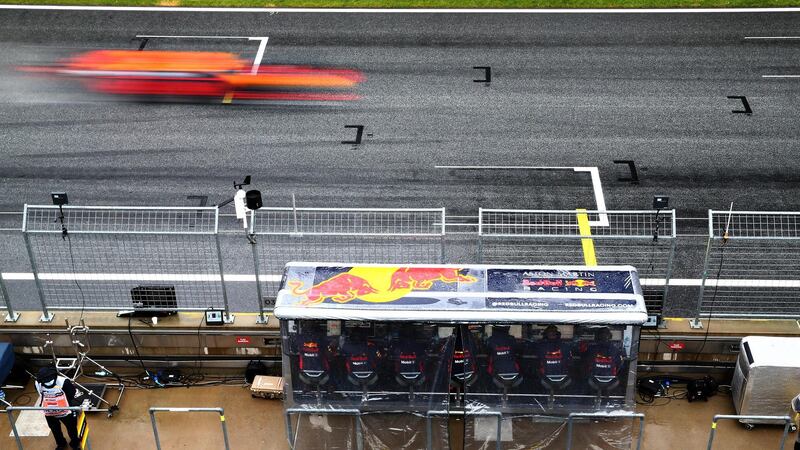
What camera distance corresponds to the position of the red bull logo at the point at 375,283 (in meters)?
14.8

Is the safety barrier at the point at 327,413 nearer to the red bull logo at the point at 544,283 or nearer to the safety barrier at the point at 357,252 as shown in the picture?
the safety barrier at the point at 357,252

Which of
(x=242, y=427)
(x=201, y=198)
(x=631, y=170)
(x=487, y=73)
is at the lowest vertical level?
(x=242, y=427)

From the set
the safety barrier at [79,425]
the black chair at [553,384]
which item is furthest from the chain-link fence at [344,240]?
the safety barrier at [79,425]

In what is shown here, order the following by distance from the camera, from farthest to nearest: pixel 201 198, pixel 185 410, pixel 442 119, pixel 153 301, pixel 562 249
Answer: pixel 442 119
pixel 201 198
pixel 562 249
pixel 153 301
pixel 185 410

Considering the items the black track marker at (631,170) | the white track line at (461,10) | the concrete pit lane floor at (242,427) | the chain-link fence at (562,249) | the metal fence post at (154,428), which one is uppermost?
the white track line at (461,10)

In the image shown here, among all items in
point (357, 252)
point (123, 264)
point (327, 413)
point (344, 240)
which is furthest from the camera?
point (123, 264)

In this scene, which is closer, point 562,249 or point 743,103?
point 562,249

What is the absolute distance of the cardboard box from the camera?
16109 millimetres

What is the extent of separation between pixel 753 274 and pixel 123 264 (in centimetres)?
1092

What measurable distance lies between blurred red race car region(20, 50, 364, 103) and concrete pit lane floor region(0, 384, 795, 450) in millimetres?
10282

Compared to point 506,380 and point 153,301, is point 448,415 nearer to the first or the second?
point 506,380

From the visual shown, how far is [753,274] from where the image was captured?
18.2 meters

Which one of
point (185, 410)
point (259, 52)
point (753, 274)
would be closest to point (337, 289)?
point (185, 410)

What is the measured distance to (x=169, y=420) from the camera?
15.9 m
